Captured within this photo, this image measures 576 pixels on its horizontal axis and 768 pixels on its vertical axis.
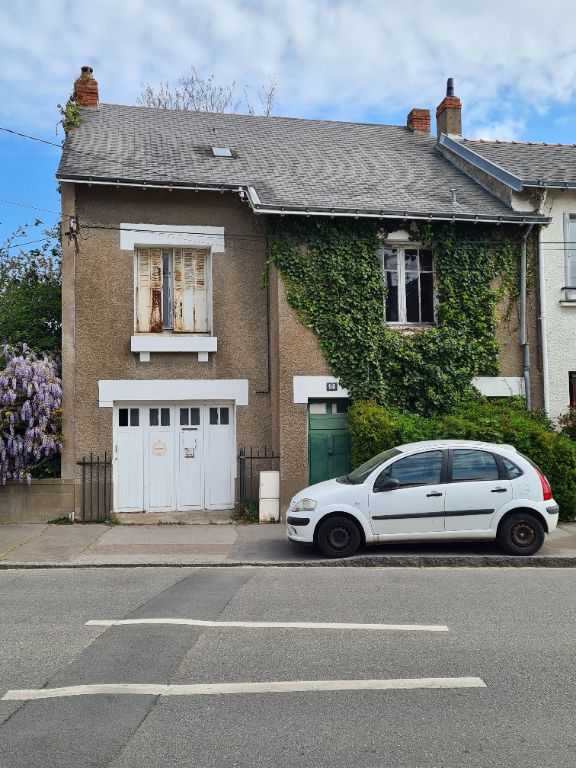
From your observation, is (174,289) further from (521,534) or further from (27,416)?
(521,534)

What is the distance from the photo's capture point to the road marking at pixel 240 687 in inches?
187

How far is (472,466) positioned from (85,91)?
1312 cm

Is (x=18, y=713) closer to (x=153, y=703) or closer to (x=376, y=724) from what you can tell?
(x=153, y=703)

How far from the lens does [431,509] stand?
31.1ft

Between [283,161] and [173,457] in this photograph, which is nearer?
[173,457]

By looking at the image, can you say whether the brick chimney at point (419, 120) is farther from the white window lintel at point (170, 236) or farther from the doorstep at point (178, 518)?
the doorstep at point (178, 518)

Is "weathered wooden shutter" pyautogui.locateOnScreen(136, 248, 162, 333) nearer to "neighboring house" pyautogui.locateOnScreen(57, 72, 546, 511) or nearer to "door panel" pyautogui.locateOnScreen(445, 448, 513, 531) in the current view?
"neighboring house" pyautogui.locateOnScreen(57, 72, 546, 511)

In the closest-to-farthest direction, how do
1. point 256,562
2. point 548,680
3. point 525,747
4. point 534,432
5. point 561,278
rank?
point 525,747, point 548,680, point 256,562, point 534,432, point 561,278

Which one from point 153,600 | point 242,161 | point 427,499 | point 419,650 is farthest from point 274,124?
point 419,650

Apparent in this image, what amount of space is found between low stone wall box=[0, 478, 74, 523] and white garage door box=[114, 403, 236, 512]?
0.93 m

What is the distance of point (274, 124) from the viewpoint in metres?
17.8

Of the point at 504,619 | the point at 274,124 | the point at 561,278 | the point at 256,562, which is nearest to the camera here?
the point at 504,619

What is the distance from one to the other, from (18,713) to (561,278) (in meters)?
12.4

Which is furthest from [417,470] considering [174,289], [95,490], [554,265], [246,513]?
[554,265]
